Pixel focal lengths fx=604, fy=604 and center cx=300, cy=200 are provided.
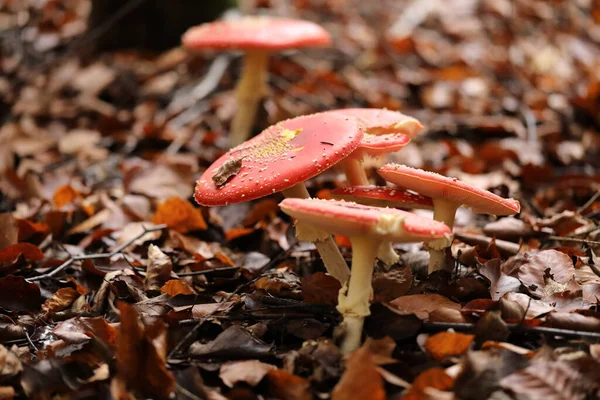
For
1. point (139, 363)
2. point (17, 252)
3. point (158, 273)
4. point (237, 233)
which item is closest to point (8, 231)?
point (17, 252)

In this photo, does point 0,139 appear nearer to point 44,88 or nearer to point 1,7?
point 44,88

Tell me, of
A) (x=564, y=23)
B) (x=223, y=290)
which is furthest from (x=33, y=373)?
(x=564, y=23)

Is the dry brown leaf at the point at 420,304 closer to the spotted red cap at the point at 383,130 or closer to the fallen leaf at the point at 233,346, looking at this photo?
the fallen leaf at the point at 233,346

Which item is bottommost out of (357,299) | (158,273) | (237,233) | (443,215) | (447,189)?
(237,233)

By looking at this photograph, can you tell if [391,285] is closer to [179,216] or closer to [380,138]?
[380,138]

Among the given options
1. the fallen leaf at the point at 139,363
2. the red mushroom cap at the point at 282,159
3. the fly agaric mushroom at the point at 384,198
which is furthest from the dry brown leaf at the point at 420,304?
the fallen leaf at the point at 139,363

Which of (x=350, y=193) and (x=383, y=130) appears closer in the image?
(x=350, y=193)

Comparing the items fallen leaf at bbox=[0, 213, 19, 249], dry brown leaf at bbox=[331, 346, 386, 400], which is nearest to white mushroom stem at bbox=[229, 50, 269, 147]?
fallen leaf at bbox=[0, 213, 19, 249]

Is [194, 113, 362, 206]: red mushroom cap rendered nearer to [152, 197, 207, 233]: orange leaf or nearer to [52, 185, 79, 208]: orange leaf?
[152, 197, 207, 233]: orange leaf
